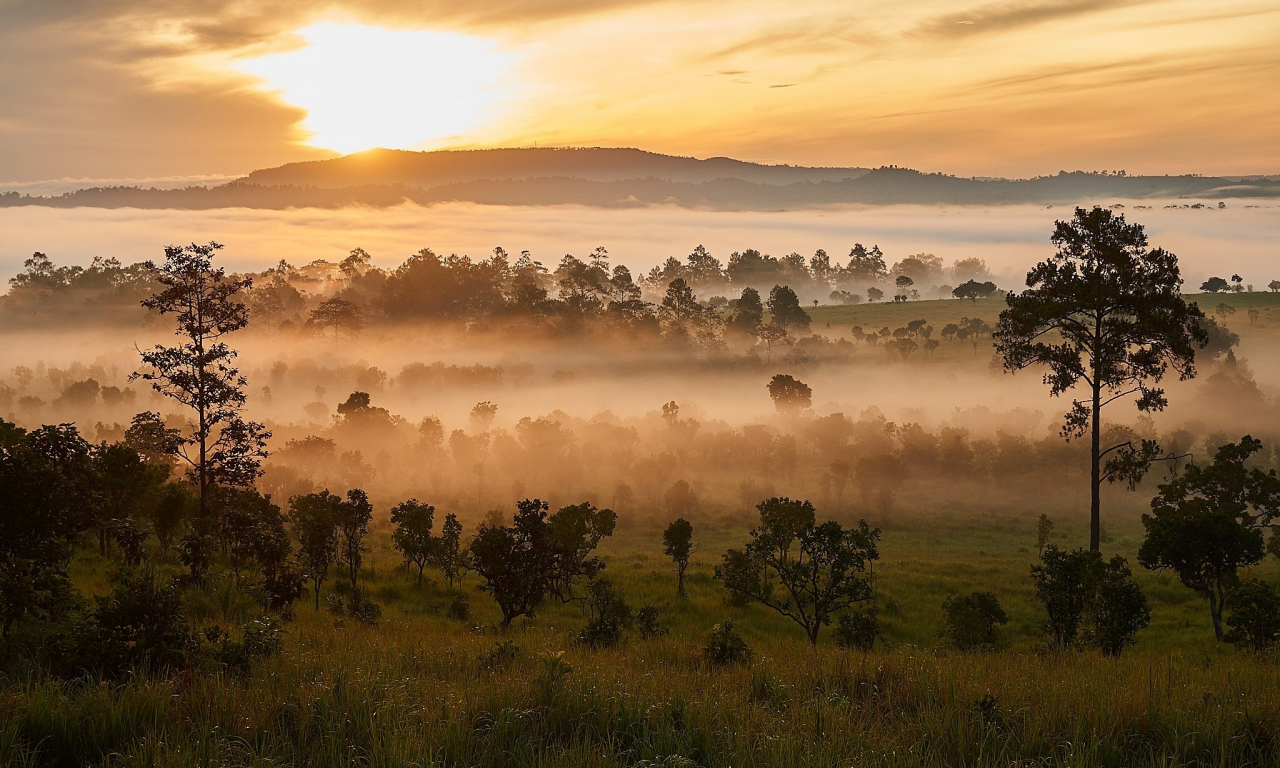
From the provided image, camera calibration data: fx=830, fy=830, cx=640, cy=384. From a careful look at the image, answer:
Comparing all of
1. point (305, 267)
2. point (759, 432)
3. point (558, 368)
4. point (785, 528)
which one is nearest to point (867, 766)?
point (785, 528)

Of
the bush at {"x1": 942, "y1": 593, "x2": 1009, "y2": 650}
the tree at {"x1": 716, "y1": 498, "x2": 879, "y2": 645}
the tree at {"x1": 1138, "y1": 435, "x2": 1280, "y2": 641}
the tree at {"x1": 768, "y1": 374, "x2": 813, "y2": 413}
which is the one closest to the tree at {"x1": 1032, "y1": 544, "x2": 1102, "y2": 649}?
the bush at {"x1": 942, "y1": 593, "x2": 1009, "y2": 650}

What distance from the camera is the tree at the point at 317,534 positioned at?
30.5 m

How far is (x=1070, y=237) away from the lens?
35.6 metres

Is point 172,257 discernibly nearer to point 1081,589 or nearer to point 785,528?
point 785,528

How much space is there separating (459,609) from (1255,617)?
1016 inches

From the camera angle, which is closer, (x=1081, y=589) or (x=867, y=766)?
(x=867, y=766)

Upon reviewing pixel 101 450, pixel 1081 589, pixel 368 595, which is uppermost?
pixel 101 450

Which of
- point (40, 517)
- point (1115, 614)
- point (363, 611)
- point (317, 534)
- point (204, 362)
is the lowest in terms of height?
point (363, 611)

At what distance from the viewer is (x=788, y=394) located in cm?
9606

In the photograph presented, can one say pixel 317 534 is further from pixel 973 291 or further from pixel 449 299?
pixel 973 291

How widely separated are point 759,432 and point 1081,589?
64676mm

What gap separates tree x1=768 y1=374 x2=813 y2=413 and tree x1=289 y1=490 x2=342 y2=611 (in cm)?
6793

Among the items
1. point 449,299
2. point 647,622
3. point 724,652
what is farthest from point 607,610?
point 449,299

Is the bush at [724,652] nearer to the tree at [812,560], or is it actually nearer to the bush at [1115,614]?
the tree at [812,560]
